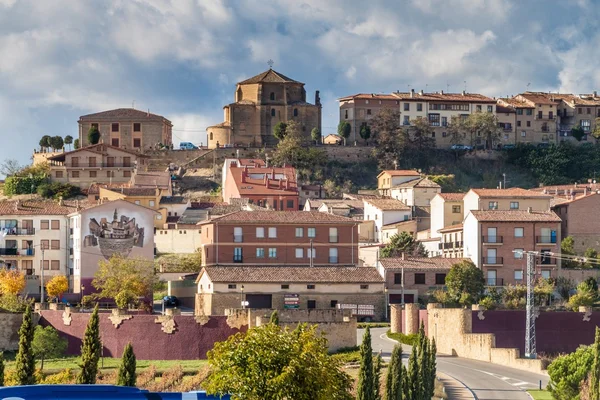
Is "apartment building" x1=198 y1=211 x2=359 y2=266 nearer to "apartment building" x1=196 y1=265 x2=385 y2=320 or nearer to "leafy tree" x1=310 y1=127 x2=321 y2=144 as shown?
"apartment building" x1=196 y1=265 x2=385 y2=320

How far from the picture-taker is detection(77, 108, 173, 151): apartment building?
138m

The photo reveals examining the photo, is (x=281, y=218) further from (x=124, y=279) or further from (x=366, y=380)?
(x=366, y=380)

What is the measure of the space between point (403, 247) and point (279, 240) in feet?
40.1

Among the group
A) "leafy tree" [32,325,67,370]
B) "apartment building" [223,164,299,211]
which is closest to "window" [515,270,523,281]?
"apartment building" [223,164,299,211]

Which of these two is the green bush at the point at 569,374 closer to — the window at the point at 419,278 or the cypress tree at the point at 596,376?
the cypress tree at the point at 596,376

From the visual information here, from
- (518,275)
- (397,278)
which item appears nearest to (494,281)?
(518,275)

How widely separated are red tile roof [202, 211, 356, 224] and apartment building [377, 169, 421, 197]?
32327 mm

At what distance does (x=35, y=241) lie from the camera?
10050 centimetres

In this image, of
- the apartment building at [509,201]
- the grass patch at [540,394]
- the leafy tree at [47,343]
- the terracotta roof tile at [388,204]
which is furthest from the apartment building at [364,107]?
the grass patch at [540,394]

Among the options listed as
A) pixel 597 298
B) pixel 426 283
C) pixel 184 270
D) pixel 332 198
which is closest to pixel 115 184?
pixel 332 198

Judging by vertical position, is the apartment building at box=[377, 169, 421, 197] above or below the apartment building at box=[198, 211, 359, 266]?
above

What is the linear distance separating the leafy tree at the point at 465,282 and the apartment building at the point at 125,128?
52.7 meters

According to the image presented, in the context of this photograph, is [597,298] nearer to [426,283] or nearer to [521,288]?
[521,288]

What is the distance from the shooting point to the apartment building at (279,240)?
94125 millimetres
